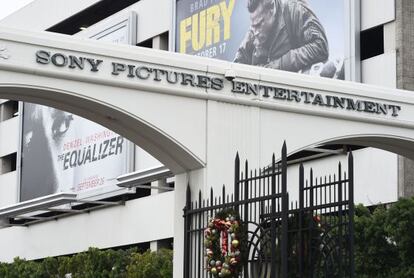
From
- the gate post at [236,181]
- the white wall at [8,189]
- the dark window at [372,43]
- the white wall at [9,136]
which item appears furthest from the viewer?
the white wall at [9,136]

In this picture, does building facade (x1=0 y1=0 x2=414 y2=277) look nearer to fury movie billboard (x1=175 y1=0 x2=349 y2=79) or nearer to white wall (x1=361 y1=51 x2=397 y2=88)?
white wall (x1=361 y1=51 x2=397 y2=88)

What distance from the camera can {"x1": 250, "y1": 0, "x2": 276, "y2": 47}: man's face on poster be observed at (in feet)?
102

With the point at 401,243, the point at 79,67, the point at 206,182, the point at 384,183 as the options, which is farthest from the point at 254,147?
the point at 384,183

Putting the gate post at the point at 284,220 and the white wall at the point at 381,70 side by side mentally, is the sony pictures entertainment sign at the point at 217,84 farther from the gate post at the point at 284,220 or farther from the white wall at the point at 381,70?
the white wall at the point at 381,70

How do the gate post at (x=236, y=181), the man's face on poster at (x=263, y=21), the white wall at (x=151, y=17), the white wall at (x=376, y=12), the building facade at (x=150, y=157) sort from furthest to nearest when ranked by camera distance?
the white wall at (x=151, y=17) < the man's face on poster at (x=263, y=21) < the white wall at (x=376, y=12) < the building facade at (x=150, y=157) < the gate post at (x=236, y=181)

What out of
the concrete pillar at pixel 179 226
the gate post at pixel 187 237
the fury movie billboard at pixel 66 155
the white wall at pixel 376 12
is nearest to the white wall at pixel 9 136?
the fury movie billboard at pixel 66 155

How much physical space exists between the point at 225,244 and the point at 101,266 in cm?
1760

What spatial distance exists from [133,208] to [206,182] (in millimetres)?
22109

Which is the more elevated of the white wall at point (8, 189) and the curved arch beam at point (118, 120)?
the white wall at point (8, 189)

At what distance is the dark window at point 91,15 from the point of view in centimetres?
4288

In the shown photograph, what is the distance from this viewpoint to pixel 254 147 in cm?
1700

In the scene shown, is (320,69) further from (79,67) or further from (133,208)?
(79,67)

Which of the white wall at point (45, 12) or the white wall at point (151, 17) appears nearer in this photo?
the white wall at point (151, 17)

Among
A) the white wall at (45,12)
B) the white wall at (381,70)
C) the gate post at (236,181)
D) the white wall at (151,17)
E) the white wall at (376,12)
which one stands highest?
the white wall at (45,12)
